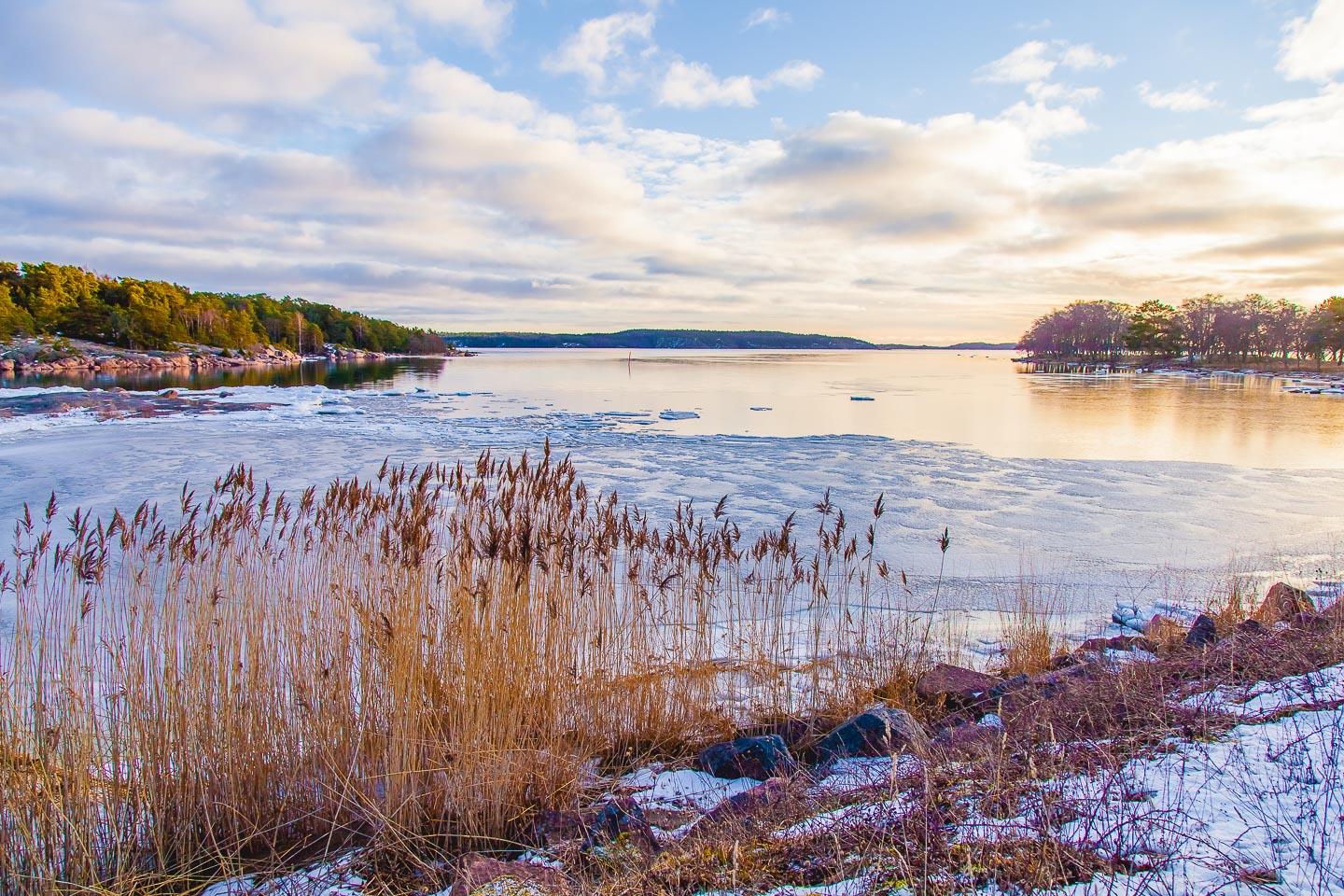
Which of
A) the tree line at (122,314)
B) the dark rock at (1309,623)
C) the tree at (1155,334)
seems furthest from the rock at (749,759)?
the tree at (1155,334)

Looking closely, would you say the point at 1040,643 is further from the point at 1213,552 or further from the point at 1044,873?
the point at 1213,552

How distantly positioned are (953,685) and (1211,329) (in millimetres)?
115615

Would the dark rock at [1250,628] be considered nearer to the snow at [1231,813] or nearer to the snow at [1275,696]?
the snow at [1275,696]

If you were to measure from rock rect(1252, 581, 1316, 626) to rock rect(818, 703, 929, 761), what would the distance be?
3.81 m

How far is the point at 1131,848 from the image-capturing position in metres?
2.59

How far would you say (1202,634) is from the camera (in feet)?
18.4

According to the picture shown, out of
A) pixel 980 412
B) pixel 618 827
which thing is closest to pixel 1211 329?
pixel 980 412

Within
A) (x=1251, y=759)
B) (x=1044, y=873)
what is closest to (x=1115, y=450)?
(x=1251, y=759)

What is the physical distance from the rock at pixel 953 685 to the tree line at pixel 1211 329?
96553 millimetres

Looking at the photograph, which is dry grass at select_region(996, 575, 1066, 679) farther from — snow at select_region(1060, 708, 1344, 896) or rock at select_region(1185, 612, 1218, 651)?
snow at select_region(1060, 708, 1344, 896)

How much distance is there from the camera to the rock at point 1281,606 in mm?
6008

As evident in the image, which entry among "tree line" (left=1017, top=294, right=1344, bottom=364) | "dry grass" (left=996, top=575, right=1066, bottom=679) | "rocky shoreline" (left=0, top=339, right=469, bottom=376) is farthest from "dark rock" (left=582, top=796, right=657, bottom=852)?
"tree line" (left=1017, top=294, right=1344, bottom=364)

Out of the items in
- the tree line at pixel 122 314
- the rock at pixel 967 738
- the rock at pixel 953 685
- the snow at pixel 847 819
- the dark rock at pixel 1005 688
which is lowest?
the rock at pixel 953 685

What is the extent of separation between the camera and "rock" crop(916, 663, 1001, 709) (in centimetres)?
490
